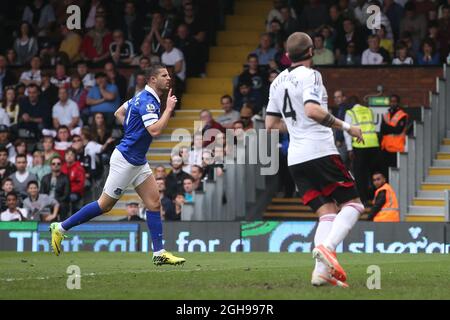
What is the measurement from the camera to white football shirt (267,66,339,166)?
39.1 feet

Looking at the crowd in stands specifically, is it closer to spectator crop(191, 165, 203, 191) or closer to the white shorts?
spectator crop(191, 165, 203, 191)

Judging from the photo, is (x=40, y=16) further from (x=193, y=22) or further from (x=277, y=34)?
(x=277, y=34)

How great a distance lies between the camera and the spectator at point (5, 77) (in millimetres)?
26834

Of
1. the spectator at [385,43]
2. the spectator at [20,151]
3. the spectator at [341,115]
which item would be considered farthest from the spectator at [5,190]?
the spectator at [385,43]

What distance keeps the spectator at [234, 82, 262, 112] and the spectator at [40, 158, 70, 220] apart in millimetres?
3664

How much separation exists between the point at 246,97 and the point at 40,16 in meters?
6.85

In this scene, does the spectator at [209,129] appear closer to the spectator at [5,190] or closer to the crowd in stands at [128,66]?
the crowd in stands at [128,66]

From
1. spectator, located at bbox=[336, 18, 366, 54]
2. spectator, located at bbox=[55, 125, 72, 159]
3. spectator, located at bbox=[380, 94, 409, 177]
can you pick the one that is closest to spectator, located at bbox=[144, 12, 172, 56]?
spectator, located at bbox=[55, 125, 72, 159]

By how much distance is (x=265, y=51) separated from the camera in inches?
1008

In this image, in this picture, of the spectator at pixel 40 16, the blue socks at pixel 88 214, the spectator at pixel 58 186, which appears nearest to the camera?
the blue socks at pixel 88 214

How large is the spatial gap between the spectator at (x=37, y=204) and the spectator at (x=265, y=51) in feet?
17.6
